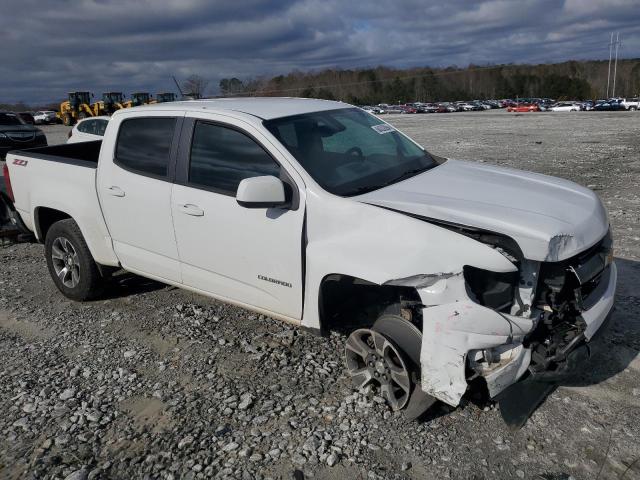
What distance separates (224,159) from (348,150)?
93cm

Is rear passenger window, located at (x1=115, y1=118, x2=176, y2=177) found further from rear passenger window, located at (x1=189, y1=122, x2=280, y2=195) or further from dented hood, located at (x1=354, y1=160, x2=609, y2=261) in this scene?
dented hood, located at (x1=354, y1=160, x2=609, y2=261)

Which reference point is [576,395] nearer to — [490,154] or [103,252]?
[103,252]

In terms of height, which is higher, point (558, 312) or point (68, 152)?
point (68, 152)

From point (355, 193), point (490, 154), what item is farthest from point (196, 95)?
point (490, 154)

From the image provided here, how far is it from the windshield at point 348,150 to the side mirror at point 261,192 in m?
0.28

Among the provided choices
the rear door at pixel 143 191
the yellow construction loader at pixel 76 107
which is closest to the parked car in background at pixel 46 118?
the yellow construction loader at pixel 76 107

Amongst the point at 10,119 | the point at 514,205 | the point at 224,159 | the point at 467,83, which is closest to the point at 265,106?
the point at 224,159

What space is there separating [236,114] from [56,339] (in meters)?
2.49

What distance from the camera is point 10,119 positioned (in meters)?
20.2

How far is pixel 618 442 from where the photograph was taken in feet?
10.4

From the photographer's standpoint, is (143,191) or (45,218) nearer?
(143,191)

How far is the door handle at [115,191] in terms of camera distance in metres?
4.77

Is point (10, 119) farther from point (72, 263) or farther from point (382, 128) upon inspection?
point (382, 128)

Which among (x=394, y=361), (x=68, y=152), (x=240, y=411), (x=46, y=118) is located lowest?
(x=240, y=411)
